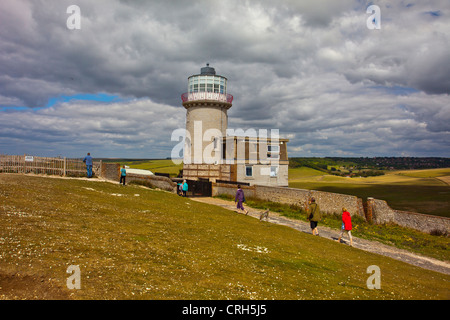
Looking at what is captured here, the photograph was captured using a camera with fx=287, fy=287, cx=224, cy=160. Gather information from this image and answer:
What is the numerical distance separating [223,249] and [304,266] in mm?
3230

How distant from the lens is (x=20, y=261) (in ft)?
23.8

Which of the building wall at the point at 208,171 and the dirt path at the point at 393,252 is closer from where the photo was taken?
the dirt path at the point at 393,252

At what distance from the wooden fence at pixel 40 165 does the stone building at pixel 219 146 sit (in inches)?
732

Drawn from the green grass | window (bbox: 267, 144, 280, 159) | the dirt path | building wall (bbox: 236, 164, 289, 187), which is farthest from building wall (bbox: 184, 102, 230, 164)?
the dirt path

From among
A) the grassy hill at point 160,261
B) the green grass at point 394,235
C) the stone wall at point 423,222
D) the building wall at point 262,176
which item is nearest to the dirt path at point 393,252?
the green grass at point 394,235

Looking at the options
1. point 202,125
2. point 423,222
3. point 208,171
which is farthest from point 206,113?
point 423,222

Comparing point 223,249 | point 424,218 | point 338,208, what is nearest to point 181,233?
point 223,249

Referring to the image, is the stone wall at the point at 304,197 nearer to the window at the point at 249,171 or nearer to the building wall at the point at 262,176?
the building wall at the point at 262,176

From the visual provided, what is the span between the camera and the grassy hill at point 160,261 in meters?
6.95

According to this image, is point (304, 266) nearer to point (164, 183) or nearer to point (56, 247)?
point (56, 247)

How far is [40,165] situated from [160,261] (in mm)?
26727

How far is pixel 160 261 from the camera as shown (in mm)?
8945

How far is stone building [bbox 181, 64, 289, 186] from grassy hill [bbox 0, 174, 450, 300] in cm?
2850

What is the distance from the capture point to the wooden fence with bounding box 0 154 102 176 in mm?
28578
